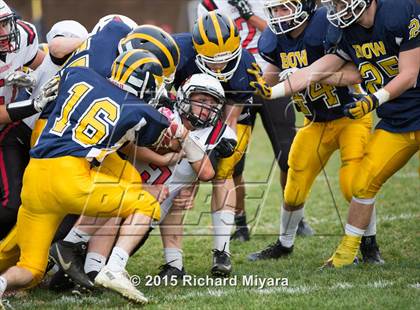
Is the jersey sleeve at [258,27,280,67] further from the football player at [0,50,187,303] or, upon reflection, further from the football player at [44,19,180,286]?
the football player at [0,50,187,303]

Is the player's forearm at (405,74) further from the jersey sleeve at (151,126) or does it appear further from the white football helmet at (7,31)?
the white football helmet at (7,31)

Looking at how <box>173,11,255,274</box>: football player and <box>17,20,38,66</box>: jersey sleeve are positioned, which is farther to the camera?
<box>17,20,38,66</box>: jersey sleeve

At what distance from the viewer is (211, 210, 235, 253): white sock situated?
4539 millimetres

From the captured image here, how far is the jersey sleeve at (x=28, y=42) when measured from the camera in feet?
15.4

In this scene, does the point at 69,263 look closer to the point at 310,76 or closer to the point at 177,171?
the point at 177,171

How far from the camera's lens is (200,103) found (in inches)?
173

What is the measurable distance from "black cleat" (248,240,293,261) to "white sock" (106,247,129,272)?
1.43m

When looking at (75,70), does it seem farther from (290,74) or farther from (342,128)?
(342,128)

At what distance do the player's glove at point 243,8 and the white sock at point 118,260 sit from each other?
9.64 ft

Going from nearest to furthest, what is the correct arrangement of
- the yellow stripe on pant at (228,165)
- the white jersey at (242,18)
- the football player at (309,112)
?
the yellow stripe on pant at (228,165)
the football player at (309,112)
the white jersey at (242,18)

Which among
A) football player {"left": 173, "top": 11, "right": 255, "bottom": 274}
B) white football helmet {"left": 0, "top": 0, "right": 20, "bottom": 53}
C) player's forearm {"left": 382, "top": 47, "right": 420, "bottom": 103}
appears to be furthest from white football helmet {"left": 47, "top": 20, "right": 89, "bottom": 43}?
player's forearm {"left": 382, "top": 47, "right": 420, "bottom": 103}

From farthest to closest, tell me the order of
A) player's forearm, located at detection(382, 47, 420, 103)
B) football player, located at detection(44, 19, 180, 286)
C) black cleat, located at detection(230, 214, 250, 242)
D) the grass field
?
black cleat, located at detection(230, 214, 250, 242)
player's forearm, located at detection(382, 47, 420, 103)
football player, located at detection(44, 19, 180, 286)
the grass field

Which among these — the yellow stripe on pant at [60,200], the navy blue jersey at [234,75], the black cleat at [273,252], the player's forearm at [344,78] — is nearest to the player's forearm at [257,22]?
the navy blue jersey at [234,75]

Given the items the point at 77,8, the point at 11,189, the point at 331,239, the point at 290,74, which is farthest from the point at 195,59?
the point at 77,8
